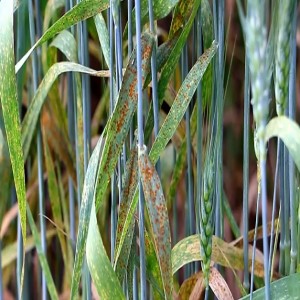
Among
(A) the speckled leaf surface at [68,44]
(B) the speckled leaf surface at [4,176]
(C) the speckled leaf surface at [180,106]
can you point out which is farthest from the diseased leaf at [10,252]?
(C) the speckled leaf surface at [180,106]

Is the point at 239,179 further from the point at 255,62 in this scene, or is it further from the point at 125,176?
the point at 255,62

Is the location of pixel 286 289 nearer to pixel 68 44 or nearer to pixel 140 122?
pixel 140 122

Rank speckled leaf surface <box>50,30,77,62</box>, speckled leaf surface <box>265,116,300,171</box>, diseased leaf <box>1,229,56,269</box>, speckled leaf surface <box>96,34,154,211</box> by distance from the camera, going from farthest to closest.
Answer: diseased leaf <box>1,229,56,269</box>
speckled leaf surface <box>50,30,77,62</box>
speckled leaf surface <box>96,34,154,211</box>
speckled leaf surface <box>265,116,300,171</box>

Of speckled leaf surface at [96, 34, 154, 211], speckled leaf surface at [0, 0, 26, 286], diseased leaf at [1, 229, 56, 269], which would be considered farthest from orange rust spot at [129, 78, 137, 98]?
diseased leaf at [1, 229, 56, 269]

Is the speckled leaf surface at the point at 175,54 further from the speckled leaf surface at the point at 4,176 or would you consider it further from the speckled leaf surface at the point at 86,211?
the speckled leaf surface at the point at 4,176

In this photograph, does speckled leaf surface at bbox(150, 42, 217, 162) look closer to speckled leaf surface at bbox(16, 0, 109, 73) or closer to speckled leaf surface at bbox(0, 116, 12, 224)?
speckled leaf surface at bbox(16, 0, 109, 73)

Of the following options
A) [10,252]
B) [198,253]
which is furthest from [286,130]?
[10,252]
